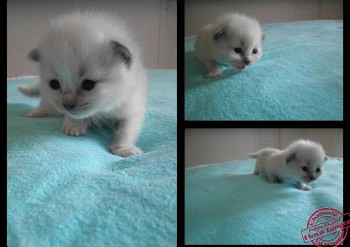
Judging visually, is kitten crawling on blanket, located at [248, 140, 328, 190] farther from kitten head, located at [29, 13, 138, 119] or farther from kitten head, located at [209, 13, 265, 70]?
kitten head, located at [29, 13, 138, 119]

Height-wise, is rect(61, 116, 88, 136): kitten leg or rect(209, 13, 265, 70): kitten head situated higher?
rect(209, 13, 265, 70): kitten head

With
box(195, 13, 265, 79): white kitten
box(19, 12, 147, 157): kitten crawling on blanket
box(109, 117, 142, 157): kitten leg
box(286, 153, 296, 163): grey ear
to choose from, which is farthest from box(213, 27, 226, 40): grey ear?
box(286, 153, 296, 163): grey ear

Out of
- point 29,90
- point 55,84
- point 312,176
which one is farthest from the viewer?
point 29,90

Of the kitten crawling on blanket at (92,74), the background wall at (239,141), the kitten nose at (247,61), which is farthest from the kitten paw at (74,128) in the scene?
the kitten nose at (247,61)

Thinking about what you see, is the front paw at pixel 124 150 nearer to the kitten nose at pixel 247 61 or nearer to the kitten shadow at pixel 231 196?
the kitten shadow at pixel 231 196

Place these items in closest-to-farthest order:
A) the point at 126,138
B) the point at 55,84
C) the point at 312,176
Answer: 1. the point at 55,84
2. the point at 126,138
3. the point at 312,176

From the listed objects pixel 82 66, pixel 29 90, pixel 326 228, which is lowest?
pixel 326 228

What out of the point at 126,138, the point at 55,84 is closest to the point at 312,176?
the point at 126,138

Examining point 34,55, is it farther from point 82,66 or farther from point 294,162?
point 294,162

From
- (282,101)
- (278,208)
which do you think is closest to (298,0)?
(282,101)
